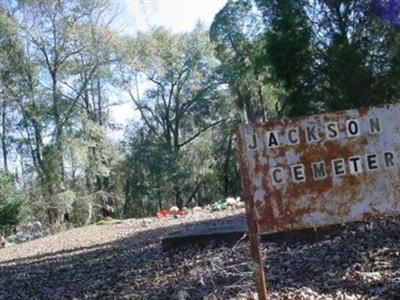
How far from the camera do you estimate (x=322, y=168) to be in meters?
3.57

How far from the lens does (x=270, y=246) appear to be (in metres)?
6.88

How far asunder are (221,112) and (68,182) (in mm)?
11528

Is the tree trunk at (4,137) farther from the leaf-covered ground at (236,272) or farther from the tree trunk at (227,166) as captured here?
the leaf-covered ground at (236,272)

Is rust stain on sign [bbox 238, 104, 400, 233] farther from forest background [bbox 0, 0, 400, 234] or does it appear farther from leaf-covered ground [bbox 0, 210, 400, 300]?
forest background [bbox 0, 0, 400, 234]

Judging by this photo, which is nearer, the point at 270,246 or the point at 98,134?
the point at 270,246

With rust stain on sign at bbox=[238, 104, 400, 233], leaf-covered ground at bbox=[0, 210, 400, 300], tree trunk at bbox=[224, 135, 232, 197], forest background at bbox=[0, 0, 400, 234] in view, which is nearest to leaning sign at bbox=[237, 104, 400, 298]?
rust stain on sign at bbox=[238, 104, 400, 233]

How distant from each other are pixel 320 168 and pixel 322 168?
0.5 inches

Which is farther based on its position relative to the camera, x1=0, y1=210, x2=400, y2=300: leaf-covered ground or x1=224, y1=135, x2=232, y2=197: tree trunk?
x1=224, y1=135, x2=232, y2=197: tree trunk

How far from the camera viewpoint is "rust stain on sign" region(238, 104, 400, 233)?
140 inches

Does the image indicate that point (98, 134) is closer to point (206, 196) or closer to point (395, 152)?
point (206, 196)

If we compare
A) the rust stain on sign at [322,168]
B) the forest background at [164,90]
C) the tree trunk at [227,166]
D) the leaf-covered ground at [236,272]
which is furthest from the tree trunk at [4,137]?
the rust stain on sign at [322,168]

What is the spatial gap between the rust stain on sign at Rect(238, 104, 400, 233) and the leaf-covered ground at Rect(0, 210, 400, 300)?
1.15 meters

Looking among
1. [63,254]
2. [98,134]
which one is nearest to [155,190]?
[98,134]

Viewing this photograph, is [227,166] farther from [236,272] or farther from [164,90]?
[236,272]
